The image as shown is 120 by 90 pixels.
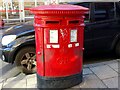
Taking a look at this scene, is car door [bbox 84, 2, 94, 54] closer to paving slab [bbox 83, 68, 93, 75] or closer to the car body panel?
the car body panel

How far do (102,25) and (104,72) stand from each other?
1.48m

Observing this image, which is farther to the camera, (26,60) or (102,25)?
(102,25)

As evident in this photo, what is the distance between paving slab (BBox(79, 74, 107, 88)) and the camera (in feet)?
13.7

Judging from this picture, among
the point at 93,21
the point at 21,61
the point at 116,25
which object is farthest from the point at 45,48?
the point at 116,25

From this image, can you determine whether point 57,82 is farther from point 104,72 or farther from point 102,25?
point 102,25

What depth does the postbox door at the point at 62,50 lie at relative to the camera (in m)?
3.81

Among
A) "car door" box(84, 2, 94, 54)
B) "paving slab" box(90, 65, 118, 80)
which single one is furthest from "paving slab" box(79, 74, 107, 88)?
"car door" box(84, 2, 94, 54)

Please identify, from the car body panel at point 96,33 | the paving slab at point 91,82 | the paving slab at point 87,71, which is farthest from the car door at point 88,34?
the paving slab at point 91,82

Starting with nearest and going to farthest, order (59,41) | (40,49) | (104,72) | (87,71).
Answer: (59,41)
(40,49)
(104,72)
(87,71)

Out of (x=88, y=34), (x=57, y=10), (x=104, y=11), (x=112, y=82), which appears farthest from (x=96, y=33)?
(x=57, y=10)

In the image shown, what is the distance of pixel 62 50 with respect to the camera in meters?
3.86

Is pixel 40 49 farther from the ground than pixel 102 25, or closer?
closer

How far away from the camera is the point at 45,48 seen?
12.7ft

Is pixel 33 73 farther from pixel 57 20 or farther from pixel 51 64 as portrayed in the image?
pixel 57 20
